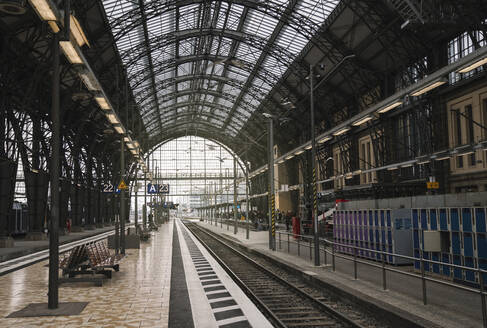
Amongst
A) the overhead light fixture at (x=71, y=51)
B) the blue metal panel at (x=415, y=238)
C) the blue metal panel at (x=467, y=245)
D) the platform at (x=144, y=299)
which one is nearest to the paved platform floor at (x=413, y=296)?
the blue metal panel at (x=415, y=238)

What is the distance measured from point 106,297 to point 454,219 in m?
9.68

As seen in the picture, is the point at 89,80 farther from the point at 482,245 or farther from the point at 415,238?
the point at 415,238

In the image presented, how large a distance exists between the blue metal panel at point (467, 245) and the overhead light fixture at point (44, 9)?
1133cm

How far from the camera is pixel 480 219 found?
11.8 m

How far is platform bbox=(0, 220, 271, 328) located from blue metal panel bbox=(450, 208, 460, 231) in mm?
6237

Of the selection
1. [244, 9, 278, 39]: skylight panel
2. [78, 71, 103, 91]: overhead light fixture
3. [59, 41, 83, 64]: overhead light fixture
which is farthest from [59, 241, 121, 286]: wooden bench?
[244, 9, 278, 39]: skylight panel

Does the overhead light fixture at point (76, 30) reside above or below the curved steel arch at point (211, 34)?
below

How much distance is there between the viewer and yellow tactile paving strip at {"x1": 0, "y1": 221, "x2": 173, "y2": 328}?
29.5 feet

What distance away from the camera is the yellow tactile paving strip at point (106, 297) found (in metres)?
8.99

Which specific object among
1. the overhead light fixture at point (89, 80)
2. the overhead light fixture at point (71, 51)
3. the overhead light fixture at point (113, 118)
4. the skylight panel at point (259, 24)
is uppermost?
the skylight panel at point (259, 24)

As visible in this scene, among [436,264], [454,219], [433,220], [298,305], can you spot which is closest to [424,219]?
[433,220]

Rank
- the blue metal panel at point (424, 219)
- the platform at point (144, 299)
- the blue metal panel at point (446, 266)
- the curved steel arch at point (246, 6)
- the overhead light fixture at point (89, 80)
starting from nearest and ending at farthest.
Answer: the platform at point (144, 299) < the overhead light fixture at point (89, 80) < the blue metal panel at point (446, 266) < the blue metal panel at point (424, 219) < the curved steel arch at point (246, 6)

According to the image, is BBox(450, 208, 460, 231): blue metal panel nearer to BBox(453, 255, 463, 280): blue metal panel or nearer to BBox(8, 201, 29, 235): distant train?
BBox(453, 255, 463, 280): blue metal panel

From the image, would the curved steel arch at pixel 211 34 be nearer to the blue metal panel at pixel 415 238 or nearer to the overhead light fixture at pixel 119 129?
the overhead light fixture at pixel 119 129
